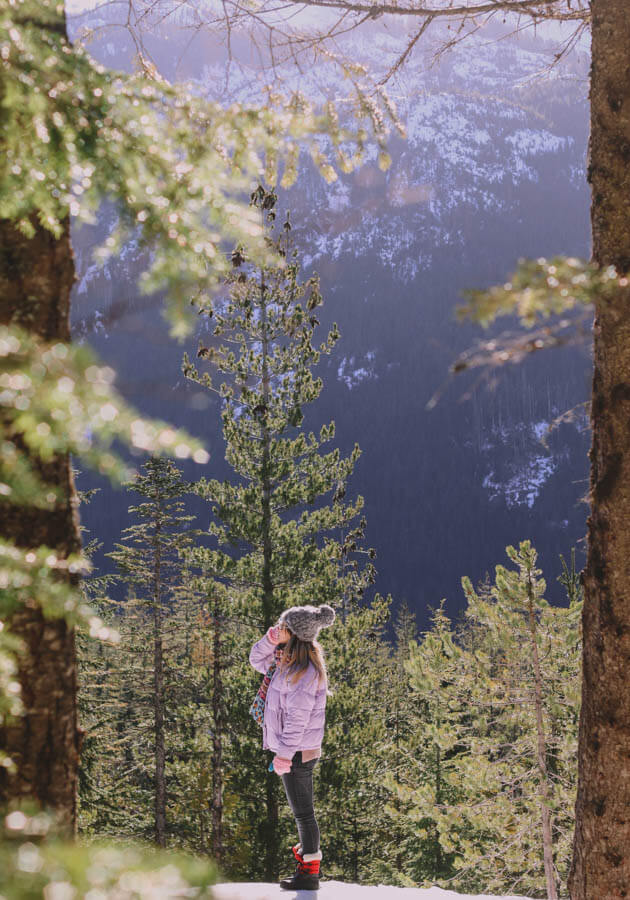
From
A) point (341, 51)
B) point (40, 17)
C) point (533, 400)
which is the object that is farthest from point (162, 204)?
point (533, 400)

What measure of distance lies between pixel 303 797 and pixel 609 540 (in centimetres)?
256

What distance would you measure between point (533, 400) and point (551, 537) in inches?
2443

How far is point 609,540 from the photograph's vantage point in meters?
2.86

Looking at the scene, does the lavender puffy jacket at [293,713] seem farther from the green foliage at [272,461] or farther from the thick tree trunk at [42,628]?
the green foliage at [272,461]

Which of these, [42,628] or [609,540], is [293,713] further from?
[42,628]

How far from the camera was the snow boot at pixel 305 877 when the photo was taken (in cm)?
387

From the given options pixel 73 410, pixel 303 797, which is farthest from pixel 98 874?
pixel 303 797

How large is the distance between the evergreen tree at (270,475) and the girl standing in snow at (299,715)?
6.65 meters

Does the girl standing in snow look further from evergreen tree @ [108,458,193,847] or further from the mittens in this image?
evergreen tree @ [108,458,193,847]

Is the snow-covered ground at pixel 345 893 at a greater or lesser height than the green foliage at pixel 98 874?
lesser

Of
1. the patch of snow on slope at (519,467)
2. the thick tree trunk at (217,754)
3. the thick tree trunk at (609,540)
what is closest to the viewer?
the thick tree trunk at (609,540)

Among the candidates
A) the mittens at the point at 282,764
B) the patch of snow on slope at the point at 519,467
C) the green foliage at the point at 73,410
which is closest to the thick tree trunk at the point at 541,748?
the mittens at the point at 282,764

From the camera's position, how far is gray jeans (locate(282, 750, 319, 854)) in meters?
3.80

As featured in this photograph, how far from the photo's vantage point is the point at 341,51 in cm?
319
